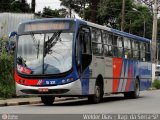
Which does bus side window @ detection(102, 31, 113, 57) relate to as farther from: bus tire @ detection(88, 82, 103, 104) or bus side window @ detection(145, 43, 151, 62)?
bus side window @ detection(145, 43, 151, 62)

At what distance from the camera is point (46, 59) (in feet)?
60.5

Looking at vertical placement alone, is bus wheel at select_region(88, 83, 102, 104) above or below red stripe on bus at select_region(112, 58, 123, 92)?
below

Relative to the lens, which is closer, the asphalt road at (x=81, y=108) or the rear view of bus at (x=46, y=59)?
the asphalt road at (x=81, y=108)

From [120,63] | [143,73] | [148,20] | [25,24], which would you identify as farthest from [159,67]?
[25,24]

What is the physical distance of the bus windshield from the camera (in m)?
18.3

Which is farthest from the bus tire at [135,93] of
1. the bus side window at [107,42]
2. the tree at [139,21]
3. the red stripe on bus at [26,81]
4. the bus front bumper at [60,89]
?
the tree at [139,21]

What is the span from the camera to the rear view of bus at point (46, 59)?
715 inches

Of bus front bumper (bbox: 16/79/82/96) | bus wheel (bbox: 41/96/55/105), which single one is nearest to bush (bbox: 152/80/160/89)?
bus wheel (bbox: 41/96/55/105)

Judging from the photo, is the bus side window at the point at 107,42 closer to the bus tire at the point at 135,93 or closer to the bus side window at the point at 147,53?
the bus tire at the point at 135,93

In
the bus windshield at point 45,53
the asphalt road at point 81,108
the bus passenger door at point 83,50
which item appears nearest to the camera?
the asphalt road at point 81,108

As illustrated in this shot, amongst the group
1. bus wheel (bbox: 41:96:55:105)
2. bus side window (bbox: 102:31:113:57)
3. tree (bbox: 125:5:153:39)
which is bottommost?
bus wheel (bbox: 41:96:55:105)

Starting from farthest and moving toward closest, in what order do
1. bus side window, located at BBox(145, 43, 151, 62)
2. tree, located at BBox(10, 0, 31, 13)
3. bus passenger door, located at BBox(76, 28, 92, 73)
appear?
tree, located at BBox(10, 0, 31, 13) → bus side window, located at BBox(145, 43, 151, 62) → bus passenger door, located at BBox(76, 28, 92, 73)

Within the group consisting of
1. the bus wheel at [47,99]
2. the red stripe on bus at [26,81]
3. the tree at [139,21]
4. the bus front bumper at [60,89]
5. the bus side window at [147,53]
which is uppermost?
the tree at [139,21]

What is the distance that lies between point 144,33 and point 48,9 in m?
20.5
